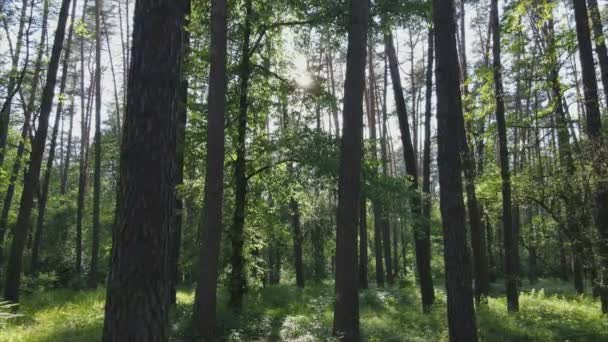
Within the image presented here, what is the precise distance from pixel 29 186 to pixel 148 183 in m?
10.0

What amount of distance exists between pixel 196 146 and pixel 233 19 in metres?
3.48

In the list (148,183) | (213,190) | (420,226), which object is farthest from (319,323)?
(148,183)

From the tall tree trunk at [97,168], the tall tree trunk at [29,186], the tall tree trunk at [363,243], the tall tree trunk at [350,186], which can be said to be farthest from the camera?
the tall tree trunk at [97,168]

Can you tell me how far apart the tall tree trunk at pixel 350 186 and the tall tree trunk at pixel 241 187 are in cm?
391

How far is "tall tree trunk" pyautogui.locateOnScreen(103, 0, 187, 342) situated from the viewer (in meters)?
3.18

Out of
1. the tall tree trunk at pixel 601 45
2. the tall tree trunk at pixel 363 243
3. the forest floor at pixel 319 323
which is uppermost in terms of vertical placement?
the tall tree trunk at pixel 601 45

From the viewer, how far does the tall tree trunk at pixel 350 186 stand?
734cm

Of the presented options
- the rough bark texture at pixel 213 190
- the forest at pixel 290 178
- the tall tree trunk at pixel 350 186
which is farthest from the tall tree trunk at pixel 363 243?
the tall tree trunk at pixel 350 186

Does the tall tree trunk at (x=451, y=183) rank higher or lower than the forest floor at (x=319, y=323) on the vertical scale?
higher

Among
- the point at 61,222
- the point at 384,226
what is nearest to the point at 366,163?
the point at 384,226

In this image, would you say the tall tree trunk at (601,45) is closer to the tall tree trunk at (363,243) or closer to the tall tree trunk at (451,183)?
the tall tree trunk at (451,183)

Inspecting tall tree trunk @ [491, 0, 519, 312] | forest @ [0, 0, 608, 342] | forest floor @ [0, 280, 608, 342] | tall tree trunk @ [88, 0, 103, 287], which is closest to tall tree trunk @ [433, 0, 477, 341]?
forest @ [0, 0, 608, 342]

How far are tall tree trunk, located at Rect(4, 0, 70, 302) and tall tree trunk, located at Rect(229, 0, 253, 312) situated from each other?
5.11m

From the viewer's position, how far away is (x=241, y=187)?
450 inches
